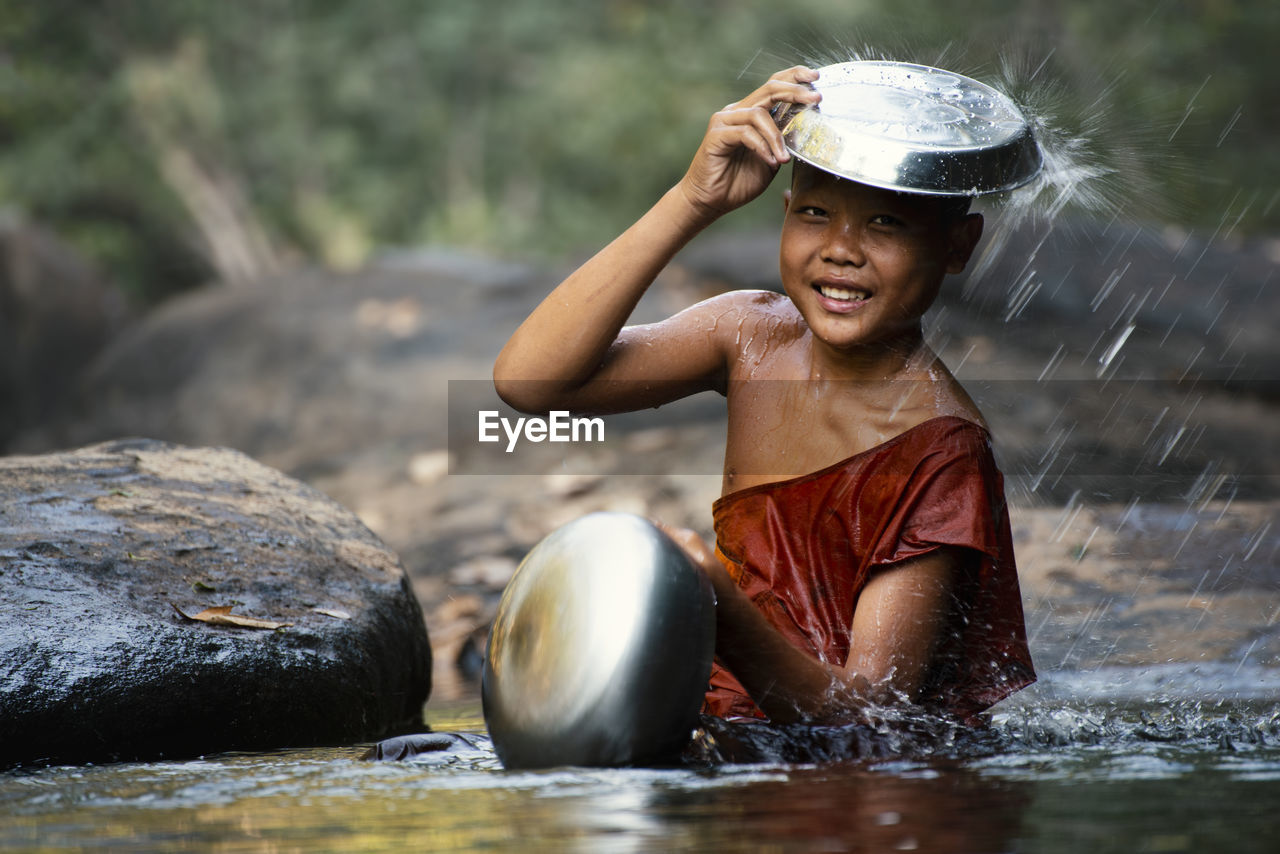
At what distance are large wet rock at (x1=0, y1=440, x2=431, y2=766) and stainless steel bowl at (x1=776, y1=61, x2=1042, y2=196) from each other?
154 cm

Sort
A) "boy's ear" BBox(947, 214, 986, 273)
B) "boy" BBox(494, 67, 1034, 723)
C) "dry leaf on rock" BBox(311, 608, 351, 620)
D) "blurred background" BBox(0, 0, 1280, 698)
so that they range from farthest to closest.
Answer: "blurred background" BBox(0, 0, 1280, 698) < "dry leaf on rock" BBox(311, 608, 351, 620) < "boy's ear" BBox(947, 214, 986, 273) < "boy" BBox(494, 67, 1034, 723)

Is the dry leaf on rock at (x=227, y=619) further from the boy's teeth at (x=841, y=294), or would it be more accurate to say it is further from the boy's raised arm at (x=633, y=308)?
the boy's teeth at (x=841, y=294)

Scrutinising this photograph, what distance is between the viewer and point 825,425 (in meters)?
2.76

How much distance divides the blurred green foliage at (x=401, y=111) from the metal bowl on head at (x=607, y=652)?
7.27 meters

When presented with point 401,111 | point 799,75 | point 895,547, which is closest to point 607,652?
point 895,547

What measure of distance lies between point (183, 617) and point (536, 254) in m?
15.5

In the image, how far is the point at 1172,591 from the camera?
4.60 meters

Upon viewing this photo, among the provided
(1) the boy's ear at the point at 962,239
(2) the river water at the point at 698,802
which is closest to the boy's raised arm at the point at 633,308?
(1) the boy's ear at the point at 962,239

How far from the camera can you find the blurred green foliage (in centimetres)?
1272

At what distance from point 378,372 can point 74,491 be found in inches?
205

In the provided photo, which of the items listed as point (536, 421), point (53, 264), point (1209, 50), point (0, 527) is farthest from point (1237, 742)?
point (1209, 50)

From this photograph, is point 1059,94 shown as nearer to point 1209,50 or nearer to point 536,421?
point 536,421

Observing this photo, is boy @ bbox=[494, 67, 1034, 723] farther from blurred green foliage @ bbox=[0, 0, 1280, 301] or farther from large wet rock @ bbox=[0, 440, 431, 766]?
blurred green foliage @ bbox=[0, 0, 1280, 301]

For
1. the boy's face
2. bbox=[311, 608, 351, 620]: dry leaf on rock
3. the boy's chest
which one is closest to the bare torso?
the boy's chest
